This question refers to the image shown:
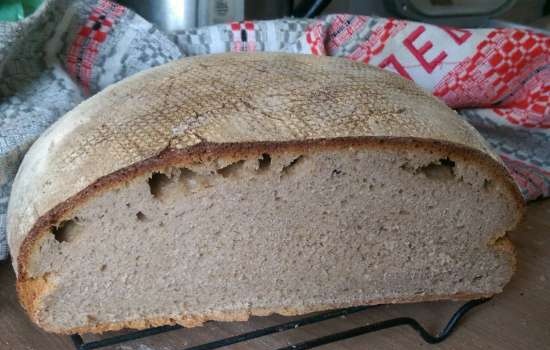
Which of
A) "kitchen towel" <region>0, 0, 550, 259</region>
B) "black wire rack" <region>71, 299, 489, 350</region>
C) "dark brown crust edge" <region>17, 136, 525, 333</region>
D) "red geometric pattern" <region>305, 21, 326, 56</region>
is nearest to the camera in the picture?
"dark brown crust edge" <region>17, 136, 525, 333</region>

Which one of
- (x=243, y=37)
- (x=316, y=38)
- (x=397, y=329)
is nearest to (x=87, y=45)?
(x=243, y=37)

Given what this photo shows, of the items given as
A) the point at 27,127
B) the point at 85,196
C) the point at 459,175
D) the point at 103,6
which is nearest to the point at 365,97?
the point at 459,175

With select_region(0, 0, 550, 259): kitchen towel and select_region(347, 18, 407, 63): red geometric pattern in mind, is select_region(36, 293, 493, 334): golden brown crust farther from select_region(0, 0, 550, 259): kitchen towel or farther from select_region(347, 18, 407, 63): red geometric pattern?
select_region(347, 18, 407, 63): red geometric pattern

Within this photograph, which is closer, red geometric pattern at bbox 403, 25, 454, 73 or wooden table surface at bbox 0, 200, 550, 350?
wooden table surface at bbox 0, 200, 550, 350

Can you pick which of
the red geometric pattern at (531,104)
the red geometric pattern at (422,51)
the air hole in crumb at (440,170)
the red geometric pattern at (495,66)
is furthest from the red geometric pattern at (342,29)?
the air hole in crumb at (440,170)

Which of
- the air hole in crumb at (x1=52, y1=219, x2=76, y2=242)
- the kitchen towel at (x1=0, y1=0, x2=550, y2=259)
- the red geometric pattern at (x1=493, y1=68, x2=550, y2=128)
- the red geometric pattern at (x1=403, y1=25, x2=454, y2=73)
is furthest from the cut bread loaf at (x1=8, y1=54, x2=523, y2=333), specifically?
the red geometric pattern at (x1=493, y1=68, x2=550, y2=128)

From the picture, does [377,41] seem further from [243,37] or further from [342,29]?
[243,37]

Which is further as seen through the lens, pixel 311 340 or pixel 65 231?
pixel 311 340
